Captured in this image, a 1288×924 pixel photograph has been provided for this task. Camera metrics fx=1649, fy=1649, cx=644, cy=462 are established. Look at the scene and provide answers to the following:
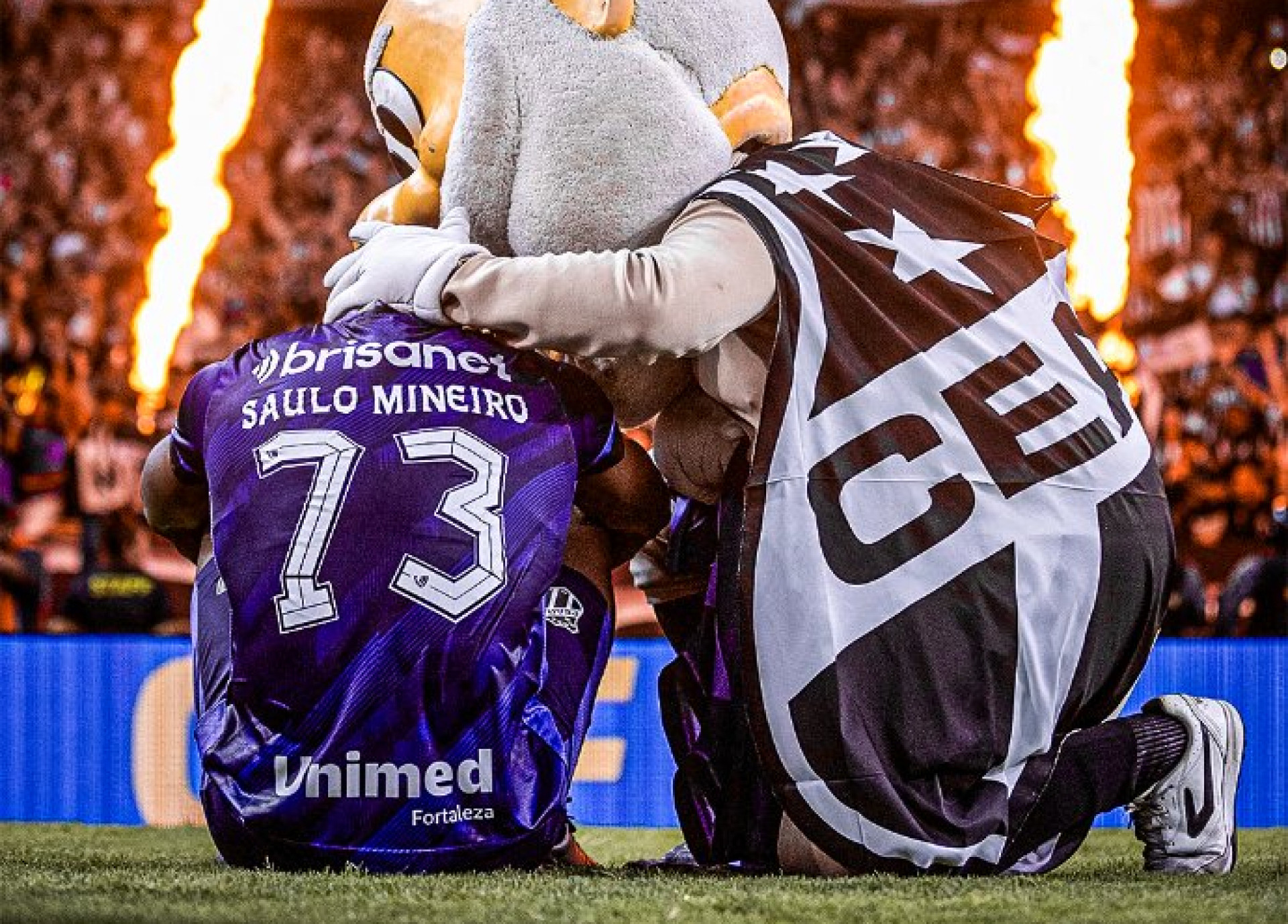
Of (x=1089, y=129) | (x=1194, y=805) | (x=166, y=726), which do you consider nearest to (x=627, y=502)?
(x=1194, y=805)

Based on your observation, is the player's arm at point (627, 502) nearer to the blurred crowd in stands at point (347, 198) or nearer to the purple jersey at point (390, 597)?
the purple jersey at point (390, 597)

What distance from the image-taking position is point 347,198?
759 centimetres

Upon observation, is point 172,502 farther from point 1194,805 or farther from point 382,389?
point 1194,805

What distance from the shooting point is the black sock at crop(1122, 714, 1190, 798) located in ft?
5.49

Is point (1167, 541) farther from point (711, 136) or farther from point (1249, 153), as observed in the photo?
point (1249, 153)

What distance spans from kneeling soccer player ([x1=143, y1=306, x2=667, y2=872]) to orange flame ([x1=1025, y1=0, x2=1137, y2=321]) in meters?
5.98

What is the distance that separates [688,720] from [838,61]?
6227 mm

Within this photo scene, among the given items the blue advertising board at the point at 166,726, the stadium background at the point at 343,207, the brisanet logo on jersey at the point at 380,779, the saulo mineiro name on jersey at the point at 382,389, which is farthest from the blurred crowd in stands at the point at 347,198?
the brisanet logo on jersey at the point at 380,779

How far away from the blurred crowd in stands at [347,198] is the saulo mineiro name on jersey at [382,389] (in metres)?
4.87

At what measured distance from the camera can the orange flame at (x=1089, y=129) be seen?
7.26 m

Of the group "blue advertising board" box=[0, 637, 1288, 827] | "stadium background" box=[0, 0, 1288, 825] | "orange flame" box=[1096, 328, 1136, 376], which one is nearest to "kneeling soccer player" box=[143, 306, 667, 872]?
"blue advertising board" box=[0, 637, 1288, 827]

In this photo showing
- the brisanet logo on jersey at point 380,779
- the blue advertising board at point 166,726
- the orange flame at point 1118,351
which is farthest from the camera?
the orange flame at point 1118,351

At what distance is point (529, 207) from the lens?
179cm

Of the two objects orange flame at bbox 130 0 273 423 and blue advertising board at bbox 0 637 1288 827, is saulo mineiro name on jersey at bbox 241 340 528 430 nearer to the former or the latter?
blue advertising board at bbox 0 637 1288 827
